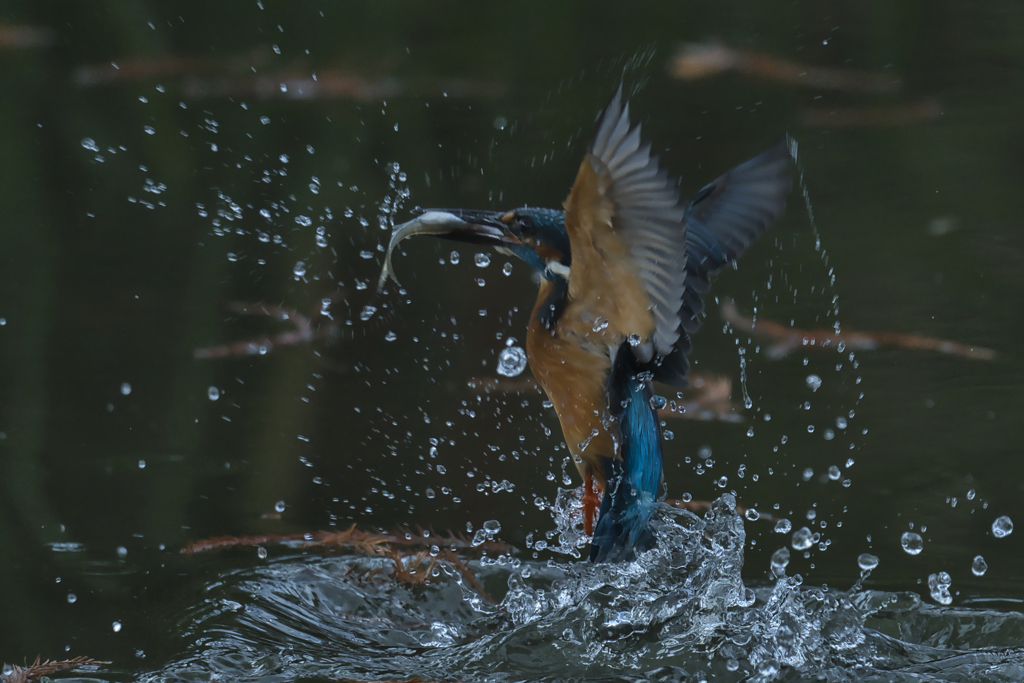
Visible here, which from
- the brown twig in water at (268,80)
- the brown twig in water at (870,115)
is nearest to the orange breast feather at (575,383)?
the brown twig in water at (268,80)

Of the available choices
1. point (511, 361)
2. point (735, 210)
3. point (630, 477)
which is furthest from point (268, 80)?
point (630, 477)

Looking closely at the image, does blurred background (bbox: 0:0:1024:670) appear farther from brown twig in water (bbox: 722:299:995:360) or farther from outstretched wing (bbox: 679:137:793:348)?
outstretched wing (bbox: 679:137:793:348)

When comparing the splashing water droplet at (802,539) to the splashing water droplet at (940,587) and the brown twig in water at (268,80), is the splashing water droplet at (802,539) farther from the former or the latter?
the brown twig in water at (268,80)

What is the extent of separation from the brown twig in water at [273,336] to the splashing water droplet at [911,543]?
118cm

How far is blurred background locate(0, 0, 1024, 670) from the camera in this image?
71.4 inches

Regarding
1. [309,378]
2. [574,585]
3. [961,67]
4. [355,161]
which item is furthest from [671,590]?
[961,67]

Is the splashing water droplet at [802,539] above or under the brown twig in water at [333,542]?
under

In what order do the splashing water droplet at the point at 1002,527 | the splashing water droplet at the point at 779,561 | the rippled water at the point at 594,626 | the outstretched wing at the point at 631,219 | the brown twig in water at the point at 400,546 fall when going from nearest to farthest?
1. the outstretched wing at the point at 631,219
2. the rippled water at the point at 594,626
3. the brown twig in water at the point at 400,546
4. the splashing water droplet at the point at 779,561
5. the splashing water droplet at the point at 1002,527

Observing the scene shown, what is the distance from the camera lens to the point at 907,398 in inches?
77.2

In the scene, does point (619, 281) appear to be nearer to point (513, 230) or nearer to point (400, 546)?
point (513, 230)

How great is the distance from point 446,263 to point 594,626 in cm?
99

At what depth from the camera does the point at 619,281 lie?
1.10m

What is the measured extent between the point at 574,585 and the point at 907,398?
0.95 m

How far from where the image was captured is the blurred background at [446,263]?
5.95 feet
